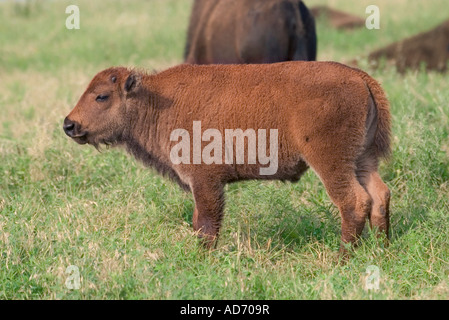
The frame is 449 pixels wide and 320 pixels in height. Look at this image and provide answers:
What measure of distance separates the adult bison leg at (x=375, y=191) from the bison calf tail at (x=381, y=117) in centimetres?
11

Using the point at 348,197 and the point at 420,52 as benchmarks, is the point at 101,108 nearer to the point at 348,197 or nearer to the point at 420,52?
the point at 348,197

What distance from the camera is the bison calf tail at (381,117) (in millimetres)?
5633

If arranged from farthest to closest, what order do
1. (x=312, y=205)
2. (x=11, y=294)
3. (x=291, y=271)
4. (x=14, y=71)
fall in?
1. (x=14, y=71)
2. (x=312, y=205)
3. (x=291, y=271)
4. (x=11, y=294)

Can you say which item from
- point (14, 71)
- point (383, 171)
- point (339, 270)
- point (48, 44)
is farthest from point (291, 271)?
point (48, 44)

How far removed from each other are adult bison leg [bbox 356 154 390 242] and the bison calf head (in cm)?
192

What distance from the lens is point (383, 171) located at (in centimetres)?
706

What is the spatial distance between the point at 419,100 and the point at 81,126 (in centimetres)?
460

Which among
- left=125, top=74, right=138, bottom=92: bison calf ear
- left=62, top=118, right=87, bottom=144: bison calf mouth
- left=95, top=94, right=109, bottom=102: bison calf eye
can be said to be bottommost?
left=62, top=118, right=87, bottom=144: bison calf mouth

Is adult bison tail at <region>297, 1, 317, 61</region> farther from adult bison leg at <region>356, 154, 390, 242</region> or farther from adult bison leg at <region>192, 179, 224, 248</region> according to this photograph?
adult bison leg at <region>192, 179, 224, 248</region>

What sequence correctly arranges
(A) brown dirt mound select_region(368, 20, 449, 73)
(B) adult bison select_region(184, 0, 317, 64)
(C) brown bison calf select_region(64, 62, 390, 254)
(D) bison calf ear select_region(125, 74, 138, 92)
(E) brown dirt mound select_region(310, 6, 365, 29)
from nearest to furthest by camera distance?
(C) brown bison calf select_region(64, 62, 390, 254) < (D) bison calf ear select_region(125, 74, 138, 92) < (B) adult bison select_region(184, 0, 317, 64) < (A) brown dirt mound select_region(368, 20, 449, 73) < (E) brown dirt mound select_region(310, 6, 365, 29)

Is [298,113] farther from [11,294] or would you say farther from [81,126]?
[11,294]

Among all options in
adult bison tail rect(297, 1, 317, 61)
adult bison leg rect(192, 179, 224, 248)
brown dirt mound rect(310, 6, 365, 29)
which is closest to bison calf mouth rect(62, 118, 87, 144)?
adult bison leg rect(192, 179, 224, 248)

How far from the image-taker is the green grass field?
490 centimetres

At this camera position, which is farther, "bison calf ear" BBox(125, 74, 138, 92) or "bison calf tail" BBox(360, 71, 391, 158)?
"bison calf ear" BBox(125, 74, 138, 92)
